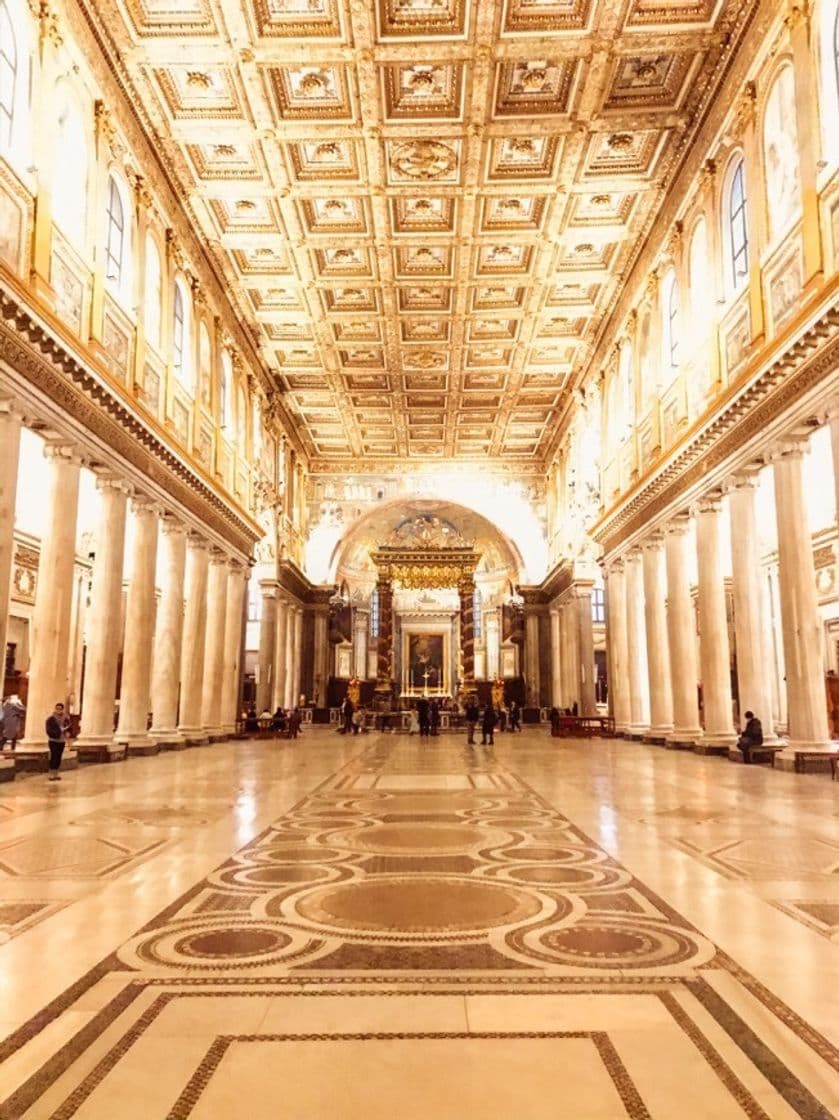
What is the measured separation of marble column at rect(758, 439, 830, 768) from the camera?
42.3 ft

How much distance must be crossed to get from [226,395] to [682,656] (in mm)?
13824

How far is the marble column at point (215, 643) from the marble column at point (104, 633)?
6312 millimetres

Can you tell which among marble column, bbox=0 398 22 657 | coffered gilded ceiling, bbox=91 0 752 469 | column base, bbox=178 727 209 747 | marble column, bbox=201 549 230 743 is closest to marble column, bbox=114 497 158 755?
column base, bbox=178 727 209 747

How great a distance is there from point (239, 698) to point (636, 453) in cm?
1275

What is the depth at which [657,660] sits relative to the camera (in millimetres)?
20359

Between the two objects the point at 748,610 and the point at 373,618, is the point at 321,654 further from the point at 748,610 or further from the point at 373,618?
the point at 748,610

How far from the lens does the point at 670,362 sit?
19859 mm

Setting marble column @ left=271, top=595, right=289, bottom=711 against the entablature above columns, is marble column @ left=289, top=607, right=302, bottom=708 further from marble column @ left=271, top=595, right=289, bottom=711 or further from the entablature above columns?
the entablature above columns

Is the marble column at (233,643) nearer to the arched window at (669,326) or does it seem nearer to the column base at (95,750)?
the column base at (95,750)

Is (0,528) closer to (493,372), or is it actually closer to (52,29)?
(52,29)

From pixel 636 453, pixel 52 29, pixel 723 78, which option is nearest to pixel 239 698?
pixel 636 453

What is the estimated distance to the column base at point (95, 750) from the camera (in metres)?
15.0

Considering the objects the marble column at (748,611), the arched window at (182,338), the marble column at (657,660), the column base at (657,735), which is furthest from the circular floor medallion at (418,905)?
the arched window at (182,338)

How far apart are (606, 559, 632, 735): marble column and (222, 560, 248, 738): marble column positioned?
406 inches
